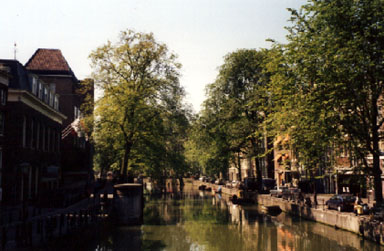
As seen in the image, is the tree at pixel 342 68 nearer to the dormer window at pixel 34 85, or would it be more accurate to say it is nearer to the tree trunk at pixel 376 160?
the tree trunk at pixel 376 160

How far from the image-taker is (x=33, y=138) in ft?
123

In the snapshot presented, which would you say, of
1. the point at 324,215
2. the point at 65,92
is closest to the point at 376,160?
the point at 324,215

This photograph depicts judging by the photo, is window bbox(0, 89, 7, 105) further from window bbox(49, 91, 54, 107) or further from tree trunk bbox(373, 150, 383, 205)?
tree trunk bbox(373, 150, 383, 205)

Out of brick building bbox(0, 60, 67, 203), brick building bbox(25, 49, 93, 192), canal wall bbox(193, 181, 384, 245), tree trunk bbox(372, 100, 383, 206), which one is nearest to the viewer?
canal wall bbox(193, 181, 384, 245)

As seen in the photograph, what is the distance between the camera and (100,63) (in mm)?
A: 39875

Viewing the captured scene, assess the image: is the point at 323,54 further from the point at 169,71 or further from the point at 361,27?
the point at 169,71

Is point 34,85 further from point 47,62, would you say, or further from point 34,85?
point 47,62

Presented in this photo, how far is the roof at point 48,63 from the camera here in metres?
56.7

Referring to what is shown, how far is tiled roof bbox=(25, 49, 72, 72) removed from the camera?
5680 centimetres

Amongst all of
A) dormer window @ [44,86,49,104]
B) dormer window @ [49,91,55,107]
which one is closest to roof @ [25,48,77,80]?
dormer window @ [49,91,55,107]

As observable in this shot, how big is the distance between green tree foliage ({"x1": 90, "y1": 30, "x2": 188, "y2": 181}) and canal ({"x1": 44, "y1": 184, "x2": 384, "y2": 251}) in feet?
22.9

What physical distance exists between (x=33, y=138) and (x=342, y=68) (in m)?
29.4

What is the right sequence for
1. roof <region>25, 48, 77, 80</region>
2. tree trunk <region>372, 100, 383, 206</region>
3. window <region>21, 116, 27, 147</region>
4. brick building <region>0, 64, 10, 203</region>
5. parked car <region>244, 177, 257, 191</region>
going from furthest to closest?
parked car <region>244, 177, 257, 191</region> → roof <region>25, 48, 77, 80</region> → window <region>21, 116, 27, 147</region> → brick building <region>0, 64, 10, 203</region> → tree trunk <region>372, 100, 383, 206</region>

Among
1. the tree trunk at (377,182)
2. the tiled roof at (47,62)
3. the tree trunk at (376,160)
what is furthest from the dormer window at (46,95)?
the tree trunk at (377,182)
